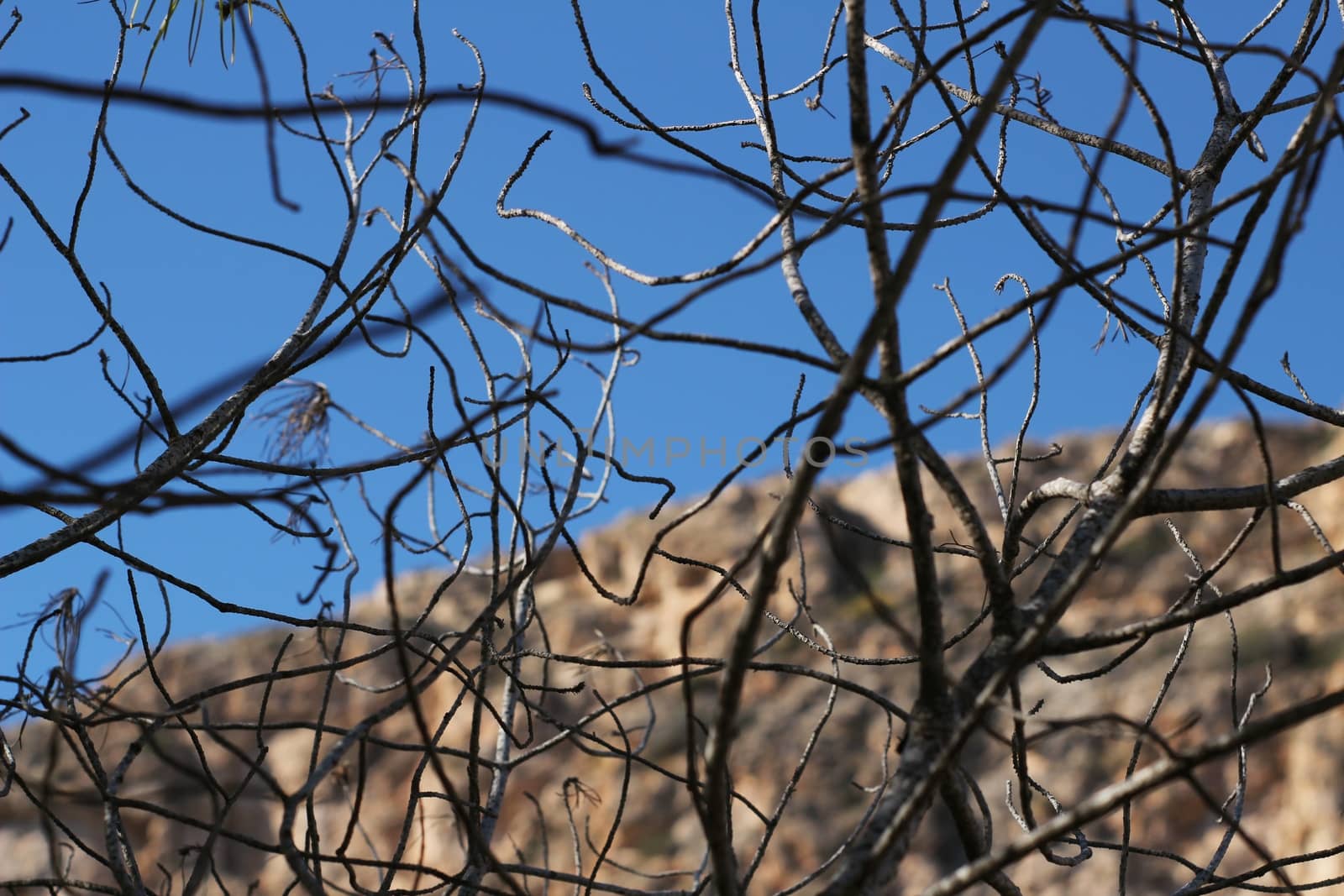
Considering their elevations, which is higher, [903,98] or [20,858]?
[20,858]

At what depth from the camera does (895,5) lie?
132cm

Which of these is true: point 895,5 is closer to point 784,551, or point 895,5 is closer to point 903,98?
point 903,98

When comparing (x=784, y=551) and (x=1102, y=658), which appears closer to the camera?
(x=784, y=551)

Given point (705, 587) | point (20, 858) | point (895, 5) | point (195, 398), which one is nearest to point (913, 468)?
point (195, 398)

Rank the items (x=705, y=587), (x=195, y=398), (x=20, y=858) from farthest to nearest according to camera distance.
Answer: (x=705, y=587) → (x=20, y=858) → (x=195, y=398)

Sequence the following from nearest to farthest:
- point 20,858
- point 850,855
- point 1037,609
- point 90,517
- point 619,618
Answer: point 850,855, point 1037,609, point 90,517, point 20,858, point 619,618

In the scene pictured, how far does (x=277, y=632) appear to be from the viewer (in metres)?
21.7

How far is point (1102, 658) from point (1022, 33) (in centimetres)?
1650

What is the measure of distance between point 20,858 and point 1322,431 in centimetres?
1908

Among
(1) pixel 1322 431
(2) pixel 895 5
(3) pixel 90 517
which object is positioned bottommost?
(3) pixel 90 517

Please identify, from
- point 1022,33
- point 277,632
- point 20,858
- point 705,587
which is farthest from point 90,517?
point 277,632

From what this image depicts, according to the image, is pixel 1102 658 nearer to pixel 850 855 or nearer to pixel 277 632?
pixel 277 632

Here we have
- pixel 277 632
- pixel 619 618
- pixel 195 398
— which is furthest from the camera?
pixel 277 632

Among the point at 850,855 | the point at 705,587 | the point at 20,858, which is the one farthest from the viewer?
the point at 705,587
